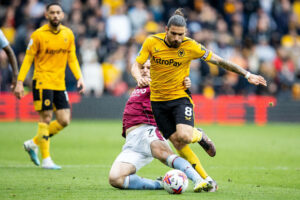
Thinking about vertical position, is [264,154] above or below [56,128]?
below

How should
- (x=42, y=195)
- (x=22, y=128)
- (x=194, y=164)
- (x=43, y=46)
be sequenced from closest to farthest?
Result: (x=42, y=195)
(x=194, y=164)
(x=43, y=46)
(x=22, y=128)

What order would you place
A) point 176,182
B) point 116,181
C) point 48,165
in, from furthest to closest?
point 48,165 < point 116,181 < point 176,182

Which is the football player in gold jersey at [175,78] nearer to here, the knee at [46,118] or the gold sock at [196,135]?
the gold sock at [196,135]

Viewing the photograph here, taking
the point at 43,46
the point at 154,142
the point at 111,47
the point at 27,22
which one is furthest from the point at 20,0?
the point at 154,142

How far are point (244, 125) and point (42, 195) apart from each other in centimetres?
1399

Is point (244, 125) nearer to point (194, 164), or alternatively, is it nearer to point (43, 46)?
point (43, 46)

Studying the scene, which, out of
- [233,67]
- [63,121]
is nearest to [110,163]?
[63,121]

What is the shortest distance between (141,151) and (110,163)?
Answer: 2839mm

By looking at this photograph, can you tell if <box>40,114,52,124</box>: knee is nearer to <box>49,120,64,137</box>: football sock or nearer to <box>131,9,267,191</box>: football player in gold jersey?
<box>49,120,64,137</box>: football sock

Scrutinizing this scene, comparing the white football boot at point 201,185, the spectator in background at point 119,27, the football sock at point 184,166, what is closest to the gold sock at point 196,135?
the football sock at point 184,166

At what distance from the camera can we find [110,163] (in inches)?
421

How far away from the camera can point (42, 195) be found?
697 cm

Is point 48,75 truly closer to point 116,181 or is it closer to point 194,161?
point 116,181

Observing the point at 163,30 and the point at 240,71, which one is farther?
the point at 163,30
